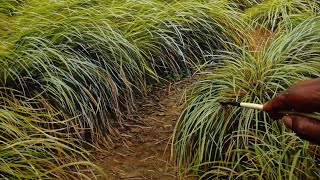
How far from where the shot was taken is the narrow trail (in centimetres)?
369

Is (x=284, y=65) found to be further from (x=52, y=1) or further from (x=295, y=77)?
(x=52, y=1)

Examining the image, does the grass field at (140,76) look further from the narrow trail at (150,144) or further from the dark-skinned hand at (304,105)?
the dark-skinned hand at (304,105)

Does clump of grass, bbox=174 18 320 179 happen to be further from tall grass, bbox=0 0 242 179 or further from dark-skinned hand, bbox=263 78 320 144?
dark-skinned hand, bbox=263 78 320 144

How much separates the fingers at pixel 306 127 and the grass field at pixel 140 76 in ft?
4.38

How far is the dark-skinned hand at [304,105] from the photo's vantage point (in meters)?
1.69

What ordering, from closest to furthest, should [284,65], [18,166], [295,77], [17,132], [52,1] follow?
[18,166] → [17,132] → [295,77] → [284,65] → [52,1]

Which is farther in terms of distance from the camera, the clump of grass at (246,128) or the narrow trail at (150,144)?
the narrow trail at (150,144)

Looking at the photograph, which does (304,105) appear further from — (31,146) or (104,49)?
(104,49)

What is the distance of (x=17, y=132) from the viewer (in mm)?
3258

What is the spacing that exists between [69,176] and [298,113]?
2.00 m

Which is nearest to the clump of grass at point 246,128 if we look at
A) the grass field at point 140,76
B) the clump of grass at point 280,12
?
the grass field at point 140,76

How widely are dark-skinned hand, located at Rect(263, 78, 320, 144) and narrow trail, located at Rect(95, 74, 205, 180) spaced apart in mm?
1861

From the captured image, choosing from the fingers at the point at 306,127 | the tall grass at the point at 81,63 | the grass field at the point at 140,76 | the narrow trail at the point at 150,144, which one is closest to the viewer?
the fingers at the point at 306,127

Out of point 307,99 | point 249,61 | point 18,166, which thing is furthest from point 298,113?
point 249,61
